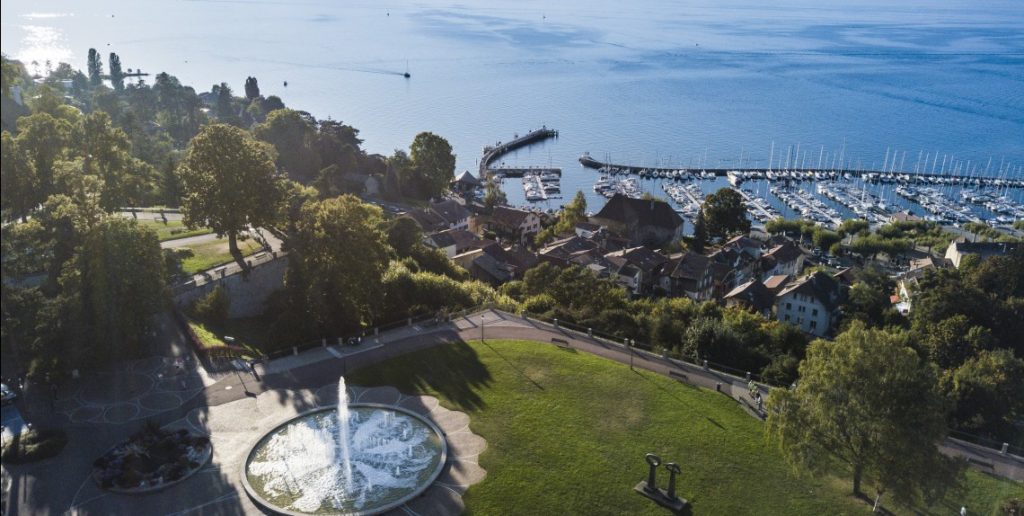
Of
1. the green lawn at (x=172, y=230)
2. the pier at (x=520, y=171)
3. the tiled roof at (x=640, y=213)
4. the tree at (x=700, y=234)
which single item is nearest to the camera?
the green lawn at (x=172, y=230)

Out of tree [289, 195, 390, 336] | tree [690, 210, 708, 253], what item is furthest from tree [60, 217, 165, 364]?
tree [690, 210, 708, 253]

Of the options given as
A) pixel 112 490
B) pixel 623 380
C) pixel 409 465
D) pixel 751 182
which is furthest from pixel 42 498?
pixel 751 182

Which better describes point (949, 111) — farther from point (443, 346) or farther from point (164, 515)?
point (164, 515)

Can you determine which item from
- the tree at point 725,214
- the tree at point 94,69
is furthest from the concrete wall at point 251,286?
the tree at point 94,69

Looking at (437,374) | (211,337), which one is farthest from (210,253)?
(437,374)

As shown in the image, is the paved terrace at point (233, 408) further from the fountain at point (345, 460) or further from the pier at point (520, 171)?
the pier at point (520, 171)

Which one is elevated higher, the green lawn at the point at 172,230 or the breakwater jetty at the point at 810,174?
the green lawn at the point at 172,230
